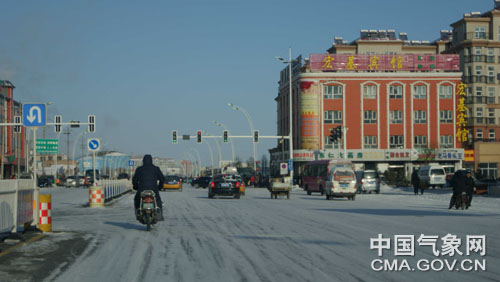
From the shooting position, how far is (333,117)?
91750 millimetres

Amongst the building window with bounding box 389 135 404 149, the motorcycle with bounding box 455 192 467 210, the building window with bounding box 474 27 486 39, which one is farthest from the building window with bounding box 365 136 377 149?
the motorcycle with bounding box 455 192 467 210

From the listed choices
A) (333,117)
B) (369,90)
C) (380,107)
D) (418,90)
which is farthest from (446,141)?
(333,117)

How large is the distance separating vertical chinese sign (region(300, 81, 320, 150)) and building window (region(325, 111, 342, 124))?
1804 mm

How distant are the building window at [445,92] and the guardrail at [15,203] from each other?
268 feet

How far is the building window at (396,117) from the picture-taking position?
3639 inches

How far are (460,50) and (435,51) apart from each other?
11.2m

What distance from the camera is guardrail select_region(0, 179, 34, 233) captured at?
13.9 meters

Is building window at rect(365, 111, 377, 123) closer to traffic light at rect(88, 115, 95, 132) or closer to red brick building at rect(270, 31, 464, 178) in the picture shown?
red brick building at rect(270, 31, 464, 178)

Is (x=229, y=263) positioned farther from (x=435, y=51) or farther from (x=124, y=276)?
(x=435, y=51)

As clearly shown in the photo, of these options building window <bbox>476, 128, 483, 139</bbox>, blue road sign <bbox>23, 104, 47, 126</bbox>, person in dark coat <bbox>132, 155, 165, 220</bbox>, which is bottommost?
person in dark coat <bbox>132, 155, 165, 220</bbox>

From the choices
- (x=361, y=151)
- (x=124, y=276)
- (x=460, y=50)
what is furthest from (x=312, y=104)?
(x=124, y=276)

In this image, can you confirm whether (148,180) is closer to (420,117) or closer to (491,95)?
(420,117)

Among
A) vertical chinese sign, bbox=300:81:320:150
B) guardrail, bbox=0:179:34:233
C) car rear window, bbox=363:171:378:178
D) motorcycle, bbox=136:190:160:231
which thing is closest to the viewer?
guardrail, bbox=0:179:34:233

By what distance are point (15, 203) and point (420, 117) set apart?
83216 mm
